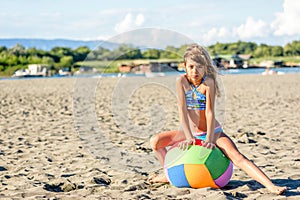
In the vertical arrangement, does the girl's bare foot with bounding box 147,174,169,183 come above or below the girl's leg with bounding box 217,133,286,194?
below

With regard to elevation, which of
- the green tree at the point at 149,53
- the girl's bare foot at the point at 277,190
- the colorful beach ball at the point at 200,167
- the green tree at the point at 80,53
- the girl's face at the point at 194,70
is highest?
the green tree at the point at 80,53

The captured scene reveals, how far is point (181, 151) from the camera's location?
182 inches

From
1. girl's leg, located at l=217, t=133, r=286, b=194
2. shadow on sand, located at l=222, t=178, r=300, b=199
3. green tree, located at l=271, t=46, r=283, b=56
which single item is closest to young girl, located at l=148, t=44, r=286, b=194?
girl's leg, located at l=217, t=133, r=286, b=194

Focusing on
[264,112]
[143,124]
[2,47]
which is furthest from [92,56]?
[2,47]

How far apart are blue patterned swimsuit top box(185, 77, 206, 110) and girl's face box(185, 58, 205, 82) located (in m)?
Answer: 0.06

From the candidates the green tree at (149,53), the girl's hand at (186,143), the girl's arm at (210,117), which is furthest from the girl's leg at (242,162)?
the green tree at (149,53)

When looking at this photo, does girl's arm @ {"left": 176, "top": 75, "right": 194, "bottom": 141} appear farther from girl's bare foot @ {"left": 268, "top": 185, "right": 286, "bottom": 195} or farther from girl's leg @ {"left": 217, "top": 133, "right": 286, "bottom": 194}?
girl's bare foot @ {"left": 268, "top": 185, "right": 286, "bottom": 195}

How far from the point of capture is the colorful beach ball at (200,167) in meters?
4.51

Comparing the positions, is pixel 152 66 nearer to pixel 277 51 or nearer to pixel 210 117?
pixel 210 117

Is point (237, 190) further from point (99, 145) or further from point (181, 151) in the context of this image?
point (99, 145)

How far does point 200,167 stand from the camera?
4.52 metres

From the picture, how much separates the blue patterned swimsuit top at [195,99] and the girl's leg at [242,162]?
1.16ft

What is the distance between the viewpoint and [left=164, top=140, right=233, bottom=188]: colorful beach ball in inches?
178

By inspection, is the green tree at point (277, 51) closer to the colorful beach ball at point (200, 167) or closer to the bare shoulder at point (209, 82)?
the bare shoulder at point (209, 82)
